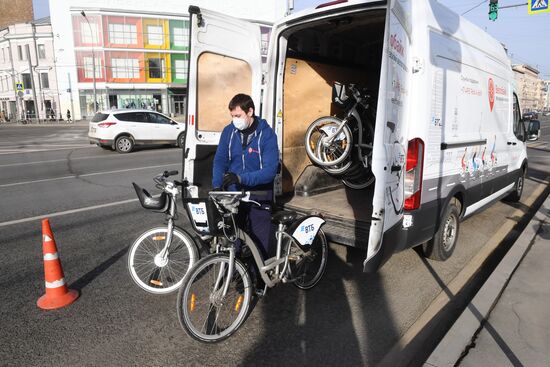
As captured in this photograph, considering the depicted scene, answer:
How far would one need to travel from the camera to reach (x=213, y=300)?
3082mm

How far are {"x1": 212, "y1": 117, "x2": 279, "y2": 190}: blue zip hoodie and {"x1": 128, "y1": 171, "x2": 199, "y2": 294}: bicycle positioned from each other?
0.53 metres

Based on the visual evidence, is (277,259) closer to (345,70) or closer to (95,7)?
(345,70)

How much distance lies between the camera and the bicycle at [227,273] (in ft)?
9.82

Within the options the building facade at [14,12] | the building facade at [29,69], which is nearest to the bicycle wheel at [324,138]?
the building facade at [29,69]

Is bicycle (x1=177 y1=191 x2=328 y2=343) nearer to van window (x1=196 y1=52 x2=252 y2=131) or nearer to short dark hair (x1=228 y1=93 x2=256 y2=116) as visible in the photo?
short dark hair (x1=228 y1=93 x2=256 y2=116)

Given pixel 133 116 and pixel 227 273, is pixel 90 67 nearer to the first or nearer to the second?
pixel 133 116

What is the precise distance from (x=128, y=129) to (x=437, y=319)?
14.4 m

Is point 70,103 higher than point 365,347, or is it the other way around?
point 70,103

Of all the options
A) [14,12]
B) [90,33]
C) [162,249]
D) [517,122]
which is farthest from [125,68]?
[162,249]

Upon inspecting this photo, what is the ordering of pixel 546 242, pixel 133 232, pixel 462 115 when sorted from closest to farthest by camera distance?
1. pixel 462 115
2. pixel 546 242
3. pixel 133 232

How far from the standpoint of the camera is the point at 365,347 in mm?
3084

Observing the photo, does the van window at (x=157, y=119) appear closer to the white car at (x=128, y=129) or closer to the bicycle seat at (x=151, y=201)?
the white car at (x=128, y=129)

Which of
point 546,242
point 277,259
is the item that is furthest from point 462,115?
point 277,259

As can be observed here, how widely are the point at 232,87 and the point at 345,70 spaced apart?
2.68 m
